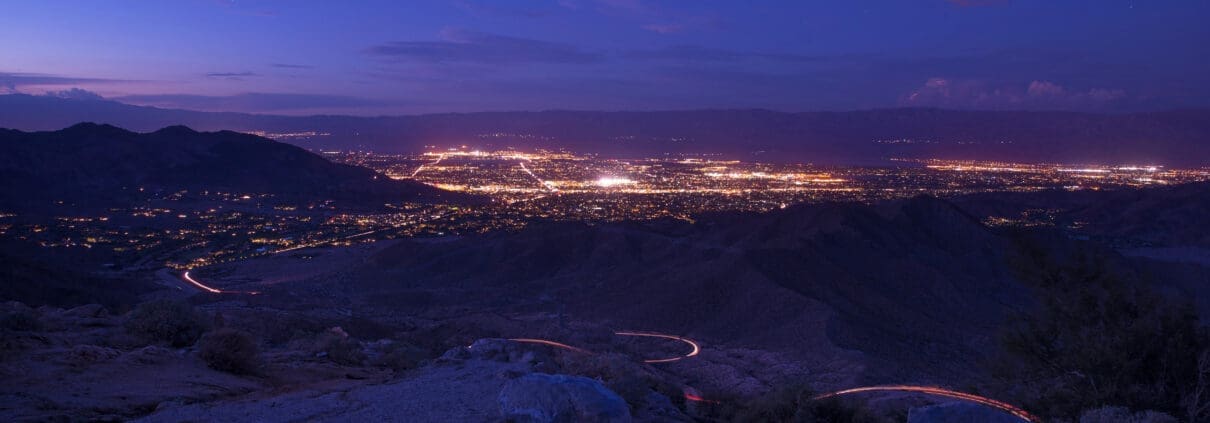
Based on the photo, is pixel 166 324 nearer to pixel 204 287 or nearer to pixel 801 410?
pixel 801 410

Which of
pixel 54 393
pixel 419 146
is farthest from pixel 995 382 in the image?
pixel 419 146

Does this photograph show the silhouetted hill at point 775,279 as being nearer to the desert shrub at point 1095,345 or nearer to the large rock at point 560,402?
the desert shrub at point 1095,345

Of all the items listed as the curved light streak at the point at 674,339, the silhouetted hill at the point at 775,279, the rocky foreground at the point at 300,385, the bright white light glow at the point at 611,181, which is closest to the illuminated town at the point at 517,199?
the bright white light glow at the point at 611,181

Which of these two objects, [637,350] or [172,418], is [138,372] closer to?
[172,418]

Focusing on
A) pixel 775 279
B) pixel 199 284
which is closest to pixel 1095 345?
pixel 775 279

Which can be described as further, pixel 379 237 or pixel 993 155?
pixel 993 155

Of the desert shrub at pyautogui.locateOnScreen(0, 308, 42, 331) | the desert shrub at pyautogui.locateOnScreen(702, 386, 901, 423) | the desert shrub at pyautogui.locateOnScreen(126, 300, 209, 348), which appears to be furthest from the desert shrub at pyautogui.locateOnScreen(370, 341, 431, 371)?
the desert shrub at pyautogui.locateOnScreen(702, 386, 901, 423)
